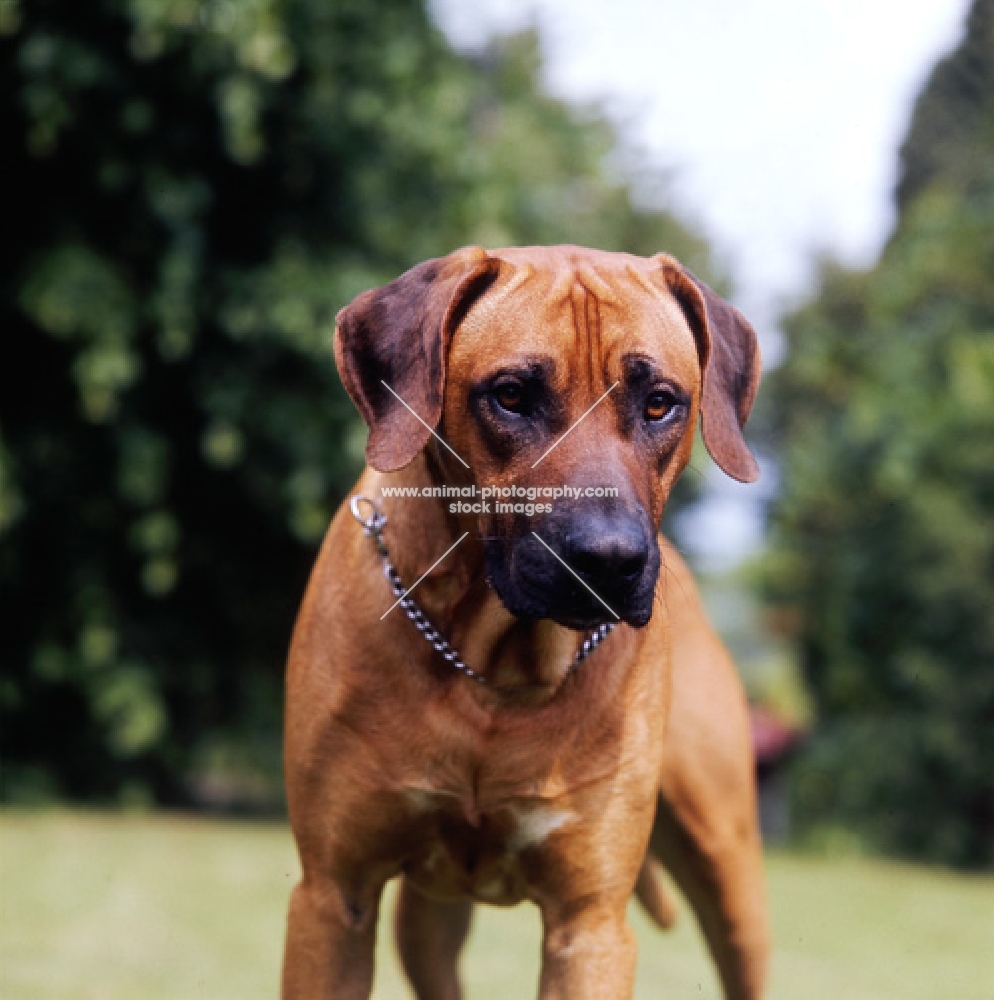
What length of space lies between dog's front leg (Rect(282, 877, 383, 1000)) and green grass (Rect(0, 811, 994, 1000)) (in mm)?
1647

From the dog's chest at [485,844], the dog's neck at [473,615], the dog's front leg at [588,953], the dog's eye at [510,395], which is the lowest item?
the dog's front leg at [588,953]

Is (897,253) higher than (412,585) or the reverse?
higher

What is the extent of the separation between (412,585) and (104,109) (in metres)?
8.79

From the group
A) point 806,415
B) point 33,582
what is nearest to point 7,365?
point 33,582

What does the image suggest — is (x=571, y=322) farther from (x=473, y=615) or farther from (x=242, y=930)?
(x=242, y=930)

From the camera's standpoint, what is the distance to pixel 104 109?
10969 millimetres

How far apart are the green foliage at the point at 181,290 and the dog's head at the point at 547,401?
7.38 m

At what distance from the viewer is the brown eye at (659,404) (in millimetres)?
2908

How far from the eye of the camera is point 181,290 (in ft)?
35.9

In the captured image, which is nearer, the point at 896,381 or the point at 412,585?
the point at 412,585

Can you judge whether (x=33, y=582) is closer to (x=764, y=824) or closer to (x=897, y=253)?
(x=897, y=253)

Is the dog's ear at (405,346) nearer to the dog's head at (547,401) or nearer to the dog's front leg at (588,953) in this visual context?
the dog's head at (547,401)

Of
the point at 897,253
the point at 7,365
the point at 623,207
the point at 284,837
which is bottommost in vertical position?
the point at 284,837

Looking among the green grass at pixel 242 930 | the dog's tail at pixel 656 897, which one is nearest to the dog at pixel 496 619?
the dog's tail at pixel 656 897
